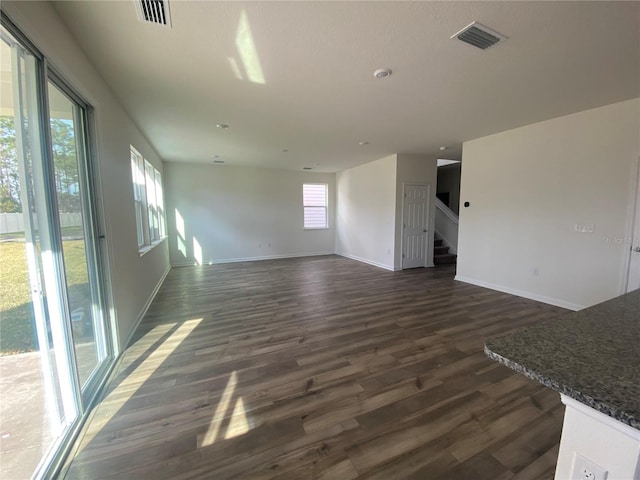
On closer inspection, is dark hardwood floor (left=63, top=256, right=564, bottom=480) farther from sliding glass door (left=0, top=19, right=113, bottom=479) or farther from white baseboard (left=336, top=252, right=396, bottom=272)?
white baseboard (left=336, top=252, right=396, bottom=272)

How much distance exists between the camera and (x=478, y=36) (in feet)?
6.03

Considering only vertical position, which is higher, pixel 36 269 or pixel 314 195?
pixel 314 195

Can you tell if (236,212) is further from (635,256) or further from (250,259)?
(635,256)

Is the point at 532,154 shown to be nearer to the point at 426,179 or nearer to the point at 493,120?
the point at 493,120

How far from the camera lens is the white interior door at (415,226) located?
19.4 ft

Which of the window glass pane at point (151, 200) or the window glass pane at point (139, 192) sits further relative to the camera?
the window glass pane at point (151, 200)

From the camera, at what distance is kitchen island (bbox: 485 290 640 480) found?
0.57 metres

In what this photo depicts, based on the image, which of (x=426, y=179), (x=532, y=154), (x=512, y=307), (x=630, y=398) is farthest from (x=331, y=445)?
(x=426, y=179)

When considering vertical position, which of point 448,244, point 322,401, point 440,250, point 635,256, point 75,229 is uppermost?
point 75,229

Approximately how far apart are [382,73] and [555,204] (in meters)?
3.13

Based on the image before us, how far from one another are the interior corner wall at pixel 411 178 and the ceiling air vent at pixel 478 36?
3792 mm

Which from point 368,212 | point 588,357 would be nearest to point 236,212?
point 368,212

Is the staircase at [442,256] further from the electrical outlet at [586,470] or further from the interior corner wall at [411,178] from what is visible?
the electrical outlet at [586,470]

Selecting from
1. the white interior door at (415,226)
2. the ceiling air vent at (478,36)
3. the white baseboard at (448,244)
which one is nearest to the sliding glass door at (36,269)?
the ceiling air vent at (478,36)
